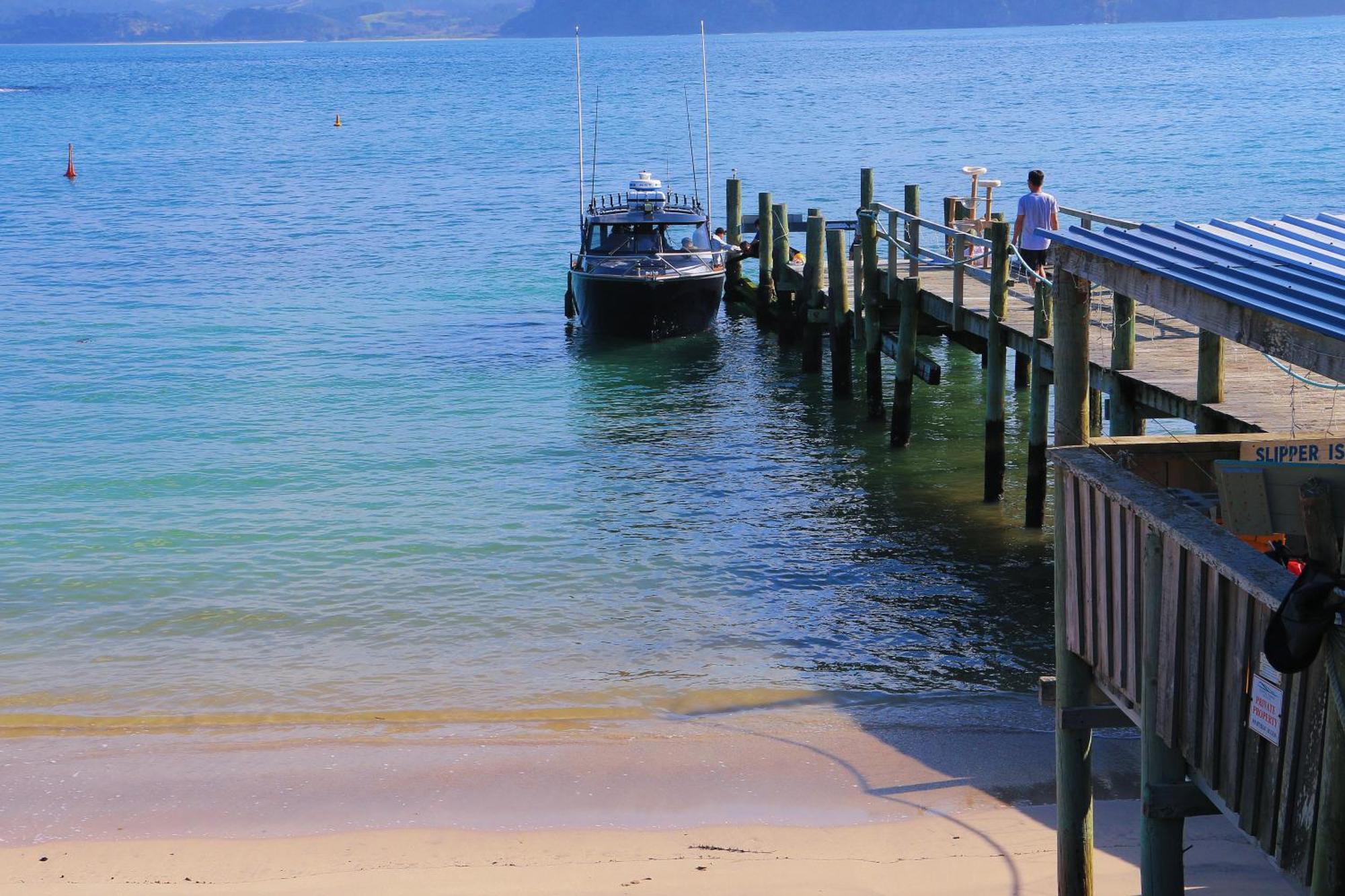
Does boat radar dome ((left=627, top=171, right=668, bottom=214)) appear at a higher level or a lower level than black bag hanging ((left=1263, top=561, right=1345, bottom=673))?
higher

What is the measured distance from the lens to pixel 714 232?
1025 inches

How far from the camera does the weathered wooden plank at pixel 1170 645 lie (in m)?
5.77

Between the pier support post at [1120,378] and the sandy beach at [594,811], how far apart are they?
7.95ft

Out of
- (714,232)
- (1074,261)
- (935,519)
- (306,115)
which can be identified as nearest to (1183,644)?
(1074,261)

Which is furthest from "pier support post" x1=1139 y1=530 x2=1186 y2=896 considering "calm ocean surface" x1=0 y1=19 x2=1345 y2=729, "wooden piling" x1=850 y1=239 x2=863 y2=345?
"wooden piling" x1=850 y1=239 x2=863 y2=345

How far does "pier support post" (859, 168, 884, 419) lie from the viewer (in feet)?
60.0

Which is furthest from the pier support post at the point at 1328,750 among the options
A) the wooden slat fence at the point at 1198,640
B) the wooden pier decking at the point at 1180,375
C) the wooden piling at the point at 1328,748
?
the wooden pier decking at the point at 1180,375

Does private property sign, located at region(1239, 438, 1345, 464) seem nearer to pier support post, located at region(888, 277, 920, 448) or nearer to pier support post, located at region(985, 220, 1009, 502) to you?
pier support post, located at region(985, 220, 1009, 502)

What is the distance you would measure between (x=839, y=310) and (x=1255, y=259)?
14.0 meters

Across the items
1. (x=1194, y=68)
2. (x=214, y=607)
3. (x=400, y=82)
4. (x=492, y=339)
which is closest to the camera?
(x=214, y=607)

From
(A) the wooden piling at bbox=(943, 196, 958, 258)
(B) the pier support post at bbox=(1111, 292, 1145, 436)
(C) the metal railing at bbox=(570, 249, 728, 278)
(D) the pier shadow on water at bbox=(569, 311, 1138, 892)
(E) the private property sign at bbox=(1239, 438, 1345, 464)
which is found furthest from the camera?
(C) the metal railing at bbox=(570, 249, 728, 278)

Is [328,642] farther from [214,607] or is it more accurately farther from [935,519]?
[935,519]

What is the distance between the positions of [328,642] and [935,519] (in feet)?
21.2

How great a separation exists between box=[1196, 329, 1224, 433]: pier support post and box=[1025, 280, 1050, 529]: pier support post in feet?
9.09
